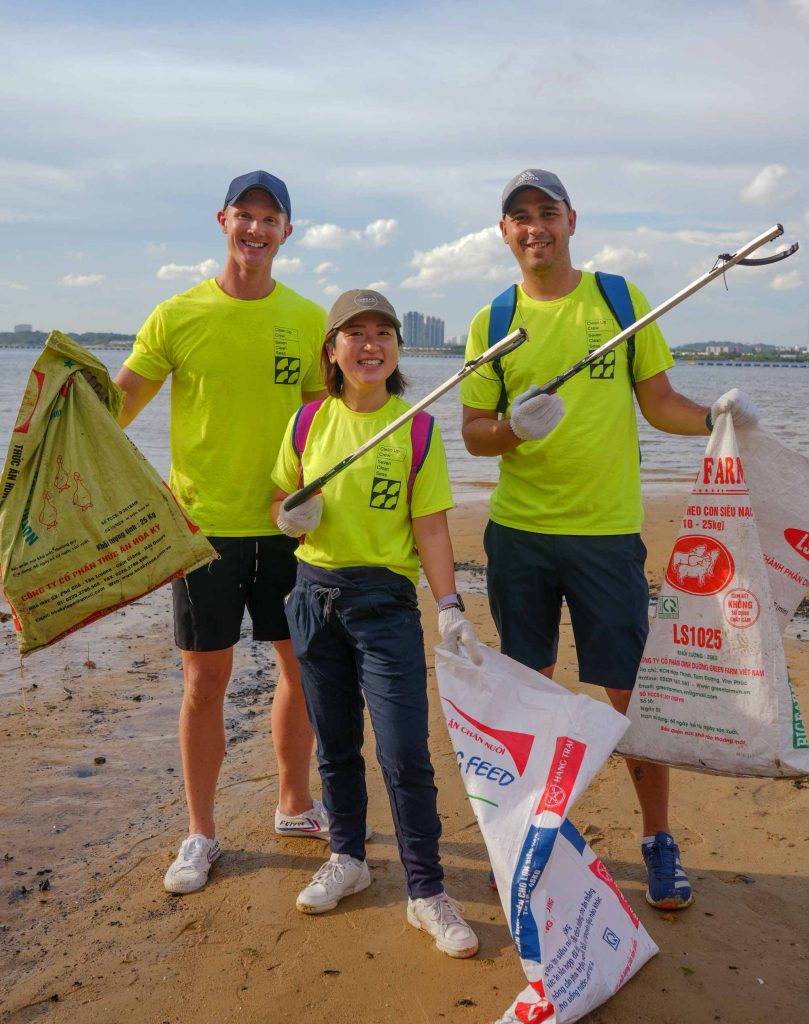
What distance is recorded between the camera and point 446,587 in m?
2.84

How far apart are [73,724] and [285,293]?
266 cm

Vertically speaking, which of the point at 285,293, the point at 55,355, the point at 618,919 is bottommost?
the point at 618,919

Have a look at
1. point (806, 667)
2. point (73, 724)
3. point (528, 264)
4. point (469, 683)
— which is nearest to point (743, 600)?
point (469, 683)

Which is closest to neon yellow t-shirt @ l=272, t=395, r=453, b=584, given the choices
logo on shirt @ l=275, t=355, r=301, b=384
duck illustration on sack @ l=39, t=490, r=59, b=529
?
logo on shirt @ l=275, t=355, r=301, b=384

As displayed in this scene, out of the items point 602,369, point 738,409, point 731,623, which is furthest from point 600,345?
point 731,623

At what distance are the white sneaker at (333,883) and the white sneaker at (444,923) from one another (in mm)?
266

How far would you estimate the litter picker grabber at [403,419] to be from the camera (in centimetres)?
261

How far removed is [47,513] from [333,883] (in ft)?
5.12

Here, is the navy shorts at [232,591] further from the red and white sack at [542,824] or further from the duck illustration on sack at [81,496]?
A: the red and white sack at [542,824]

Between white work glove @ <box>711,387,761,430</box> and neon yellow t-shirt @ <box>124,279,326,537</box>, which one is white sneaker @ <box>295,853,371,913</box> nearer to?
neon yellow t-shirt @ <box>124,279,326,537</box>

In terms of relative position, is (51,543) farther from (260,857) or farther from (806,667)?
(806,667)

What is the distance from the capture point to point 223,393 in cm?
321

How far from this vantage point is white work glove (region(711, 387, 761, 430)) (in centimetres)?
281

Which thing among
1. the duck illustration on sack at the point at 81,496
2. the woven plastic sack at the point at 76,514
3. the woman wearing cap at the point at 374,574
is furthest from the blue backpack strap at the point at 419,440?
the duck illustration on sack at the point at 81,496
